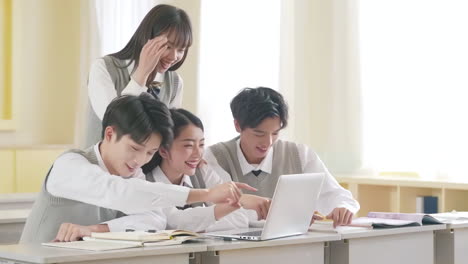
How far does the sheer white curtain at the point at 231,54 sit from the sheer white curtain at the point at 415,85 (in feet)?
2.43

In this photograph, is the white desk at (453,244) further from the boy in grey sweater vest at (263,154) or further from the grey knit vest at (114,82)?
the grey knit vest at (114,82)

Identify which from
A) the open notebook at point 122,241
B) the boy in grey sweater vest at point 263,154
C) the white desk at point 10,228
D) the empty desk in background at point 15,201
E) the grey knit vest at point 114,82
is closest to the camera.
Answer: the open notebook at point 122,241

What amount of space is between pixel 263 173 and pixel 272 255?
2.90 feet

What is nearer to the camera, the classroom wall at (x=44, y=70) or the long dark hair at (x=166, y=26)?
the long dark hair at (x=166, y=26)

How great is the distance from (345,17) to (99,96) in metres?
3.04

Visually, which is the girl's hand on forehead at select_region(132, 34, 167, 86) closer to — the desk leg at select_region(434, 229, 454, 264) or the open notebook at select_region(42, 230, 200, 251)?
the open notebook at select_region(42, 230, 200, 251)

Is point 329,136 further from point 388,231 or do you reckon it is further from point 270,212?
point 270,212

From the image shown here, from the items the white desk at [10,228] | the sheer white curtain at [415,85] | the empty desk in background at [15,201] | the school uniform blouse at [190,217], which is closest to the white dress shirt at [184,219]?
the school uniform blouse at [190,217]

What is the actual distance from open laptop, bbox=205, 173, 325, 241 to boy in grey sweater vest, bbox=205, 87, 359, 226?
1.56 feet

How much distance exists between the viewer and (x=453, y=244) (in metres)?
3.46

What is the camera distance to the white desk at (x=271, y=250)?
8.78 ft

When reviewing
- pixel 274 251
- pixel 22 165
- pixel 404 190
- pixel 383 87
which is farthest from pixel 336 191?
pixel 22 165

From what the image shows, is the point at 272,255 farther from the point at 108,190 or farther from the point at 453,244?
the point at 453,244

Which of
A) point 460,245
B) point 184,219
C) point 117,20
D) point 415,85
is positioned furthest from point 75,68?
point 460,245
